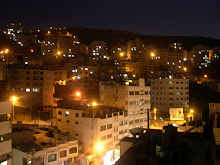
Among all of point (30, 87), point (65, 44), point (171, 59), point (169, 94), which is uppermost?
point (65, 44)

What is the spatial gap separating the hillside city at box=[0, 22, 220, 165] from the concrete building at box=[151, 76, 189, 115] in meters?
0.21

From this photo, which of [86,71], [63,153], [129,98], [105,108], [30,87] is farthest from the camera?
[86,71]

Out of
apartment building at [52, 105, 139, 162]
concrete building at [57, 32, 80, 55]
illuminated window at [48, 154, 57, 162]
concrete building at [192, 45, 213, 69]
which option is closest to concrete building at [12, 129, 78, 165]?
illuminated window at [48, 154, 57, 162]

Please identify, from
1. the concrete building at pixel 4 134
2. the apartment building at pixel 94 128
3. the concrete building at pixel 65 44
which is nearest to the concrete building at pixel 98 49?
the concrete building at pixel 65 44

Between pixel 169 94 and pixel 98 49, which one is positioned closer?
pixel 169 94

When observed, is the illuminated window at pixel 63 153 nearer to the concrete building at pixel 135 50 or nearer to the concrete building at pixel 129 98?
the concrete building at pixel 129 98

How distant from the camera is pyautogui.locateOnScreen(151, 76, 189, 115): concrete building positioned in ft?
167

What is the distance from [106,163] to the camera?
87.4 ft

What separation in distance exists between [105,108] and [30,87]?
16171mm

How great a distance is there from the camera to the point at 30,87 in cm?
4100

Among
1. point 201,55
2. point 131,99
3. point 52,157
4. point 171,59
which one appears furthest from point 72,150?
point 201,55

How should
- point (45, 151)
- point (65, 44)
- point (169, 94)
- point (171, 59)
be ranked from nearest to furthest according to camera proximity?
point (45, 151), point (169, 94), point (65, 44), point (171, 59)

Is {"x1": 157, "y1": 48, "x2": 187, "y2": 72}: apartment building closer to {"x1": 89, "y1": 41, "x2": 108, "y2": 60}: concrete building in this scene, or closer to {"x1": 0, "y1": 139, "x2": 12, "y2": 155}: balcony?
{"x1": 89, "y1": 41, "x2": 108, "y2": 60}: concrete building

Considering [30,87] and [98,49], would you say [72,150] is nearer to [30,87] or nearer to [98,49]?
[30,87]
